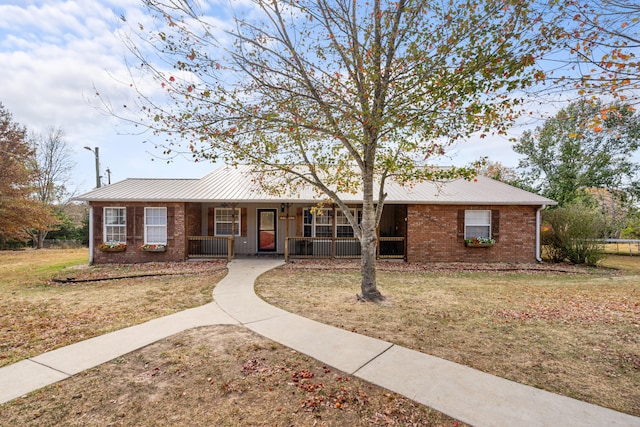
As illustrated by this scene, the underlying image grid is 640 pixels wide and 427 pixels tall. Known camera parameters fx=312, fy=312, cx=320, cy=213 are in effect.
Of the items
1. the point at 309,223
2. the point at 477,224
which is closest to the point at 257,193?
the point at 309,223

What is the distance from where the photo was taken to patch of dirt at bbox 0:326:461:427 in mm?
2648

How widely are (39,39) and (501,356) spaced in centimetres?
939

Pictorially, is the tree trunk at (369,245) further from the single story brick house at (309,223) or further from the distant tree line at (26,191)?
the distant tree line at (26,191)

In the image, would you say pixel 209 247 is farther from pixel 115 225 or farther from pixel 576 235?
pixel 576 235

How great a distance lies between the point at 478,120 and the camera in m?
5.14

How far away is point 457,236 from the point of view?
13.0 m

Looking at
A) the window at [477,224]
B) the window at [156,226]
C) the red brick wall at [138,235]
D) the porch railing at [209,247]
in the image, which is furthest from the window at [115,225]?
the window at [477,224]

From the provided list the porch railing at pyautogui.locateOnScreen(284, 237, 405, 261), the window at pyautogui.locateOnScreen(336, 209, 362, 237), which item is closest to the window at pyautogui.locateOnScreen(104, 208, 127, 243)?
the porch railing at pyautogui.locateOnScreen(284, 237, 405, 261)

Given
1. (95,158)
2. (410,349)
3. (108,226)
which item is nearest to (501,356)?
(410,349)

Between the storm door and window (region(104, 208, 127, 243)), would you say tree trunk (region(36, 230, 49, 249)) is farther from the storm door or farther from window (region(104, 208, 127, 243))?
the storm door

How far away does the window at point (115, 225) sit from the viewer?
12750 millimetres

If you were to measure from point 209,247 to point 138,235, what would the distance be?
283cm

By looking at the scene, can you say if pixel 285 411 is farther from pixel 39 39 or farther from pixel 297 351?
pixel 39 39

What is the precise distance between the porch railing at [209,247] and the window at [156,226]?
3.51ft
